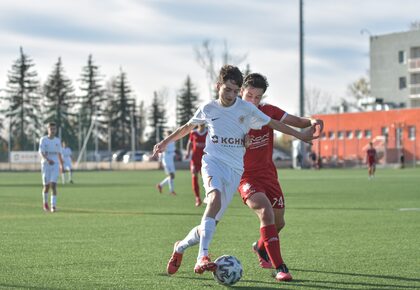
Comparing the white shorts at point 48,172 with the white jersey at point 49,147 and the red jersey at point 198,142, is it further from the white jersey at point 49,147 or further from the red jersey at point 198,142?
the red jersey at point 198,142

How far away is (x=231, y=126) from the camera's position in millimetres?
9141

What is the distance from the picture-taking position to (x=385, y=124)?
88.4 meters

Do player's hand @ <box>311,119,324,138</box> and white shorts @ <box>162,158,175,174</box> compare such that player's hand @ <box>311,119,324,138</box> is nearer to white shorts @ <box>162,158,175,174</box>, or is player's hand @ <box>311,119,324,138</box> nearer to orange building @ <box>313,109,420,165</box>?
white shorts @ <box>162,158,175,174</box>

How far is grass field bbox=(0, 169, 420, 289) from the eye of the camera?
9031mm

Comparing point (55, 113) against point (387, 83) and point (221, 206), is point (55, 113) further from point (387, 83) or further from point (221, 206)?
point (221, 206)

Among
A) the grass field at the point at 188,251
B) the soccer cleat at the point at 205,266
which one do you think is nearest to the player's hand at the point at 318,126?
the grass field at the point at 188,251

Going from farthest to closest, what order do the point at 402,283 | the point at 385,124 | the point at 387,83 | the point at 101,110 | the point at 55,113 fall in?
the point at 101,110 → the point at 387,83 → the point at 55,113 → the point at 385,124 → the point at 402,283

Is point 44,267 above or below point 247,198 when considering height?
below

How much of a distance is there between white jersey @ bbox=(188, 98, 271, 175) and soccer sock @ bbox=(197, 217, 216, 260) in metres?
0.63

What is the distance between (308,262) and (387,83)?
102 metres

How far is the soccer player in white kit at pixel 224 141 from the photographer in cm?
902

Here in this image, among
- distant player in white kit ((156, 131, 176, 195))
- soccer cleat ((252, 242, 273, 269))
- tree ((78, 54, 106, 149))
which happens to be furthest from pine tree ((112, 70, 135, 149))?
soccer cleat ((252, 242, 273, 269))

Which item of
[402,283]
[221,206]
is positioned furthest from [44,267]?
[402,283]

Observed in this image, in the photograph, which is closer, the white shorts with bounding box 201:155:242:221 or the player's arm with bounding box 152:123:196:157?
the white shorts with bounding box 201:155:242:221
